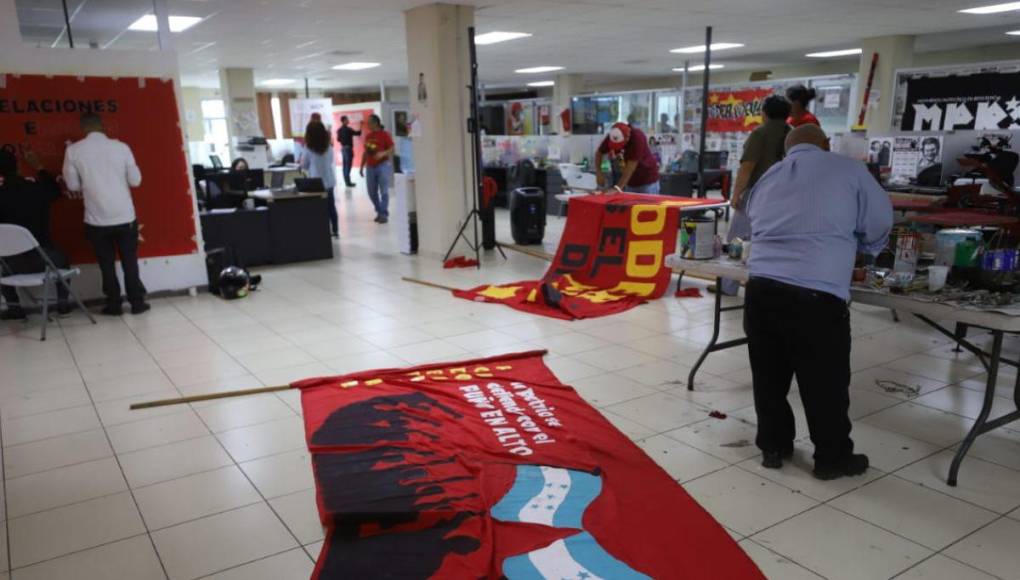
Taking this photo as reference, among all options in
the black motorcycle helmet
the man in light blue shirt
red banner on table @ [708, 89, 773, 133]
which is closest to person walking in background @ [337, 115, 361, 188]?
red banner on table @ [708, 89, 773, 133]

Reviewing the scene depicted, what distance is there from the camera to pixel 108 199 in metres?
5.53

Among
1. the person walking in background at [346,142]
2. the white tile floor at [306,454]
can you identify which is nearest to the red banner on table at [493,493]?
the white tile floor at [306,454]

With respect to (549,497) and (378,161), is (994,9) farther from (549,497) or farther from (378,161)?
(549,497)

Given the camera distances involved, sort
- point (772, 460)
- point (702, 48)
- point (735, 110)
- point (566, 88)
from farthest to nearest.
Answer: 1. point (566, 88)
2. point (702, 48)
3. point (735, 110)
4. point (772, 460)

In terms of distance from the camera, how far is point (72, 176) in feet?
17.8

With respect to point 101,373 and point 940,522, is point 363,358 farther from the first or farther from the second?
point 940,522

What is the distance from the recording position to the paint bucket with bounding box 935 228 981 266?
3012mm

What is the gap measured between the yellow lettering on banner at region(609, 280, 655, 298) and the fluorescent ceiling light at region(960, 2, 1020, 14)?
5565 millimetres

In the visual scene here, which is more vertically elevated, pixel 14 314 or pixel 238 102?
pixel 238 102

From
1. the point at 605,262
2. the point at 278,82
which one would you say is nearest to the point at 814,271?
the point at 605,262

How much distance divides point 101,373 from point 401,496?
9.07 ft

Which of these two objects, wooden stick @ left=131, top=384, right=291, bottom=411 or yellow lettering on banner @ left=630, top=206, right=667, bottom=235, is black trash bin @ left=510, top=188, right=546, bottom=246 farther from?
wooden stick @ left=131, top=384, right=291, bottom=411

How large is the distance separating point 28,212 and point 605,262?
4.69m

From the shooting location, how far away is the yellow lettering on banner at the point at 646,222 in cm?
596
